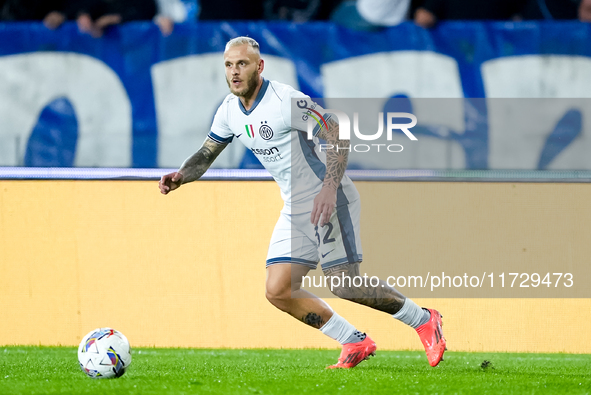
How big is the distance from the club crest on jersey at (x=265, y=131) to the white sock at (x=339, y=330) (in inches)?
45.1

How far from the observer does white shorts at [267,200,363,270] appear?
14.8ft

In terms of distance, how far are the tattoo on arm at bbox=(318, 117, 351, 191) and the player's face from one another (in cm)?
52

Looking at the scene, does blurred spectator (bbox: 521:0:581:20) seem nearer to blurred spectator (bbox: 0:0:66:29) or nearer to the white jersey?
the white jersey

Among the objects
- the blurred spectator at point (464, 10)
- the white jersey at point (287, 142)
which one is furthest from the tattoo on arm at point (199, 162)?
the blurred spectator at point (464, 10)

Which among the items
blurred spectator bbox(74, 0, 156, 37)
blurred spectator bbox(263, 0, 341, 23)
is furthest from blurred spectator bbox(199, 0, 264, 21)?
blurred spectator bbox(74, 0, 156, 37)

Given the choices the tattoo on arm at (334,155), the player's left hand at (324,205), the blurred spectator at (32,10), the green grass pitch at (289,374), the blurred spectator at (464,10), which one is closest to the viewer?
the green grass pitch at (289,374)

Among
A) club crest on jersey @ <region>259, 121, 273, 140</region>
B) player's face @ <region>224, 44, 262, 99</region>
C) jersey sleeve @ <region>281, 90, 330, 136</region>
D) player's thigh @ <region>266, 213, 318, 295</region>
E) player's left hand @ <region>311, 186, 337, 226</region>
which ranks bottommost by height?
player's thigh @ <region>266, 213, 318, 295</region>

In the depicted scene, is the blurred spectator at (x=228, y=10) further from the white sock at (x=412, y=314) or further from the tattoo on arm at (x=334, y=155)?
the white sock at (x=412, y=314)

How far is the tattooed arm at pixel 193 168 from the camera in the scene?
447 centimetres

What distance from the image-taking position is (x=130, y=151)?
6.11 m

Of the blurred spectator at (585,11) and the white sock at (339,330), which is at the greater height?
the blurred spectator at (585,11)

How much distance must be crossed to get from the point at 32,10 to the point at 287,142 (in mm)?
3167

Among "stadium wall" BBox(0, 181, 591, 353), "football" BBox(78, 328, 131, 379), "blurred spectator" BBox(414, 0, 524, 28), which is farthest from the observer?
"blurred spectator" BBox(414, 0, 524, 28)

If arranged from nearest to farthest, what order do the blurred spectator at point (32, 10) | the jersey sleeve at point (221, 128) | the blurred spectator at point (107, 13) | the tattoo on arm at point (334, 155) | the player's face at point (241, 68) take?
1. the tattoo on arm at point (334, 155)
2. the player's face at point (241, 68)
3. the jersey sleeve at point (221, 128)
4. the blurred spectator at point (107, 13)
5. the blurred spectator at point (32, 10)
